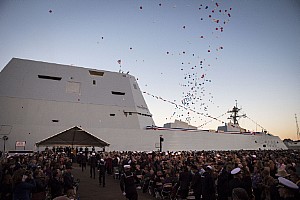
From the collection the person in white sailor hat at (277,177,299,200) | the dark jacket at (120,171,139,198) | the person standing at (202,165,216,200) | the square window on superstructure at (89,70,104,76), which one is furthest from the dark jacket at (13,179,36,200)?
the square window on superstructure at (89,70,104,76)

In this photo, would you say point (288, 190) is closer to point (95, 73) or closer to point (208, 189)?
point (208, 189)

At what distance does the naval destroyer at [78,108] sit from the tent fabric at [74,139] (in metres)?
9.47

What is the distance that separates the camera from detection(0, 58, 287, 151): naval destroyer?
27938 mm

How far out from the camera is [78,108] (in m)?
31.6

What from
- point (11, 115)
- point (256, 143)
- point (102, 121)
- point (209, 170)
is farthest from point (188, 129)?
point (209, 170)

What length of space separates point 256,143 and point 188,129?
20770 millimetres

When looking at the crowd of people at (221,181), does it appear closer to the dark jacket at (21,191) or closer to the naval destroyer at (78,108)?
the dark jacket at (21,191)

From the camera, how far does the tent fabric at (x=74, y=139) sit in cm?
1872

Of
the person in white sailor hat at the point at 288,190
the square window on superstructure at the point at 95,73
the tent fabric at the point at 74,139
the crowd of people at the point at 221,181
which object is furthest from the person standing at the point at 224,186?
the square window on superstructure at the point at 95,73

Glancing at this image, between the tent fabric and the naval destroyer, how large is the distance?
947cm

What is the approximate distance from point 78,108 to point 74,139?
12680mm

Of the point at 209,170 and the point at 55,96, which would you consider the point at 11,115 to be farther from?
the point at 209,170

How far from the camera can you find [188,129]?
39.6m

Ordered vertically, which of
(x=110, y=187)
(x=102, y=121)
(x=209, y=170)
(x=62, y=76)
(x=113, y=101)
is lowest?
(x=110, y=187)
